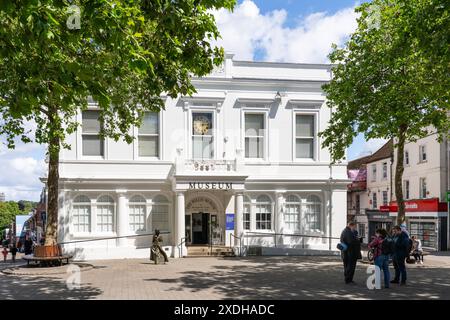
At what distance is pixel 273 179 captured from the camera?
26609 mm

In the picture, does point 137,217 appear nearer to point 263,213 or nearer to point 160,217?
point 160,217

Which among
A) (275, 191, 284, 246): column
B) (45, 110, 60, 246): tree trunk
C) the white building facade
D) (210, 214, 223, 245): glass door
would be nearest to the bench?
(45, 110, 60, 246): tree trunk

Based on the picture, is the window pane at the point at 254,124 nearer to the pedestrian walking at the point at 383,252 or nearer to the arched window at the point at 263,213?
the arched window at the point at 263,213

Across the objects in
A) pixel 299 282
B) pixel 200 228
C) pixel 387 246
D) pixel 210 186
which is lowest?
pixel 299 282

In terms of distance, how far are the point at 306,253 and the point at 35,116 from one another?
15531 millimetres

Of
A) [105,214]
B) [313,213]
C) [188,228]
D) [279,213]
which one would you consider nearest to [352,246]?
[279,213]

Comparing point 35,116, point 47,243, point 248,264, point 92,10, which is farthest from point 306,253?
point 92,10

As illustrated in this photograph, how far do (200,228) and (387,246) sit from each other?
1440 centimetres

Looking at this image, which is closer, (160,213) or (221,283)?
(221,283)

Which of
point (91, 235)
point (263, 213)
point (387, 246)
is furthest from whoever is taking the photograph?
point (263, 213)

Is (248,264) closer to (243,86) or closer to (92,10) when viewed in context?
(243,86)

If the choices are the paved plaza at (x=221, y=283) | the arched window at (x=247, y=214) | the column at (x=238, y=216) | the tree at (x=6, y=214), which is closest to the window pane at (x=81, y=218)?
the paved plaza at (x=221, y=283)

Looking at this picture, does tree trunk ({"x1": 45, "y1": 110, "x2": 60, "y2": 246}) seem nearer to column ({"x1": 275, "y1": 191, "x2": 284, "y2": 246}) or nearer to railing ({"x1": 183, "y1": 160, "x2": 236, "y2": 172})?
railing ({"x1": 183, "y1": 160, "x2": 236, "y2": 172})

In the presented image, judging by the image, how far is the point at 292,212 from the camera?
1073 inches
